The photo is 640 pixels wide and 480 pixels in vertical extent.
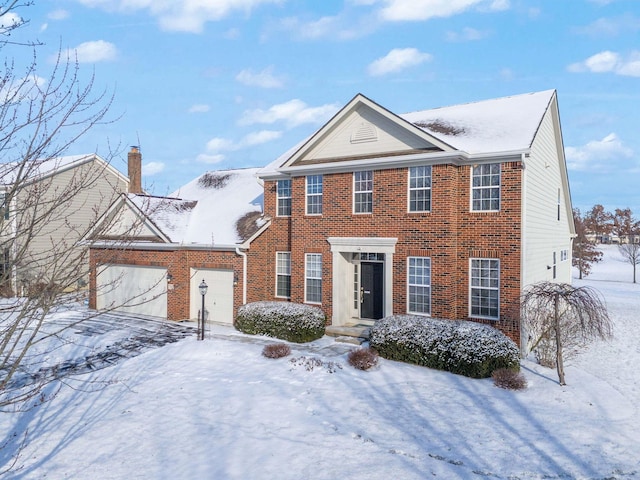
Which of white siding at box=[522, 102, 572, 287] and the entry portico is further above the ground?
white siding at box=[522, 102, 572, 287]

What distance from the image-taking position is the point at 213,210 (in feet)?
72.3

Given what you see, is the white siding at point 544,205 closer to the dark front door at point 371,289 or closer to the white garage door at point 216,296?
the dark front door at point 371,289

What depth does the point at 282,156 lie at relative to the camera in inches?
811

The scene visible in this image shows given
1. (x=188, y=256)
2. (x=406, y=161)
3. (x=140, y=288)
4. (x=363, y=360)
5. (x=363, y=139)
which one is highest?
(x=363, y=139)

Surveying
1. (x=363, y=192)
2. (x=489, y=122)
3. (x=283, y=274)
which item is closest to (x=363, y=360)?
(x=363, y=192)

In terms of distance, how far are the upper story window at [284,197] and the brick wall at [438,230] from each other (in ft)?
3.65

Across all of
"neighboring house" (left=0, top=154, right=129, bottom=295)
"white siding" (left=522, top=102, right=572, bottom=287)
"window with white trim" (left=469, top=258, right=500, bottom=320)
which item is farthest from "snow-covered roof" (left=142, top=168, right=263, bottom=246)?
"neighboring house" (left=0, top=154, right=129, bottom=295)

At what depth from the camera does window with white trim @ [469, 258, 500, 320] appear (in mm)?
14516

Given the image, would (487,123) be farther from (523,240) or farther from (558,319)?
(558,319)

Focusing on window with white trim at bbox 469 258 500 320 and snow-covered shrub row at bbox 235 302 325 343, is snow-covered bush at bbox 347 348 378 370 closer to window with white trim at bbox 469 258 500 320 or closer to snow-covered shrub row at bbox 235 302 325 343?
snow-covered shrub row at bbox 235 302 325 343

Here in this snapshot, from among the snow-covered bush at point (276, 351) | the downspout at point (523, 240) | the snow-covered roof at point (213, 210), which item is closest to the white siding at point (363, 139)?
the downspout at point (523, 240)

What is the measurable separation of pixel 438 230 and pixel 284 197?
6.85m

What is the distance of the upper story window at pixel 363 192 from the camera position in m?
16.5

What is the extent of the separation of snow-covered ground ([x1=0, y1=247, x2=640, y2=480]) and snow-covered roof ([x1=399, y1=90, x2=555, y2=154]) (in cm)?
686
